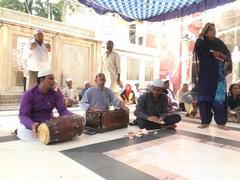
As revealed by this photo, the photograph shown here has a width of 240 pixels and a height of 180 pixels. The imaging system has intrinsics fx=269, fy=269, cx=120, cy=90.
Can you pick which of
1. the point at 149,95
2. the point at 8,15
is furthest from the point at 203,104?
the point at 8,15

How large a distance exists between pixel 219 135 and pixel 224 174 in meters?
1.56

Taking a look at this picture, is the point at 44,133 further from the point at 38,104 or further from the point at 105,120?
the point at 105,120

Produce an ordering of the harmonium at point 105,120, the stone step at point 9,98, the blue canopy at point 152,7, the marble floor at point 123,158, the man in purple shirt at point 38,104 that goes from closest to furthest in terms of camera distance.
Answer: the marble floor at point 123,158 → the man in purple shirt at point 38,104 → the harmonium at point 105,120 → the blue canopy at point 152,7 → the stone step at point 9,98

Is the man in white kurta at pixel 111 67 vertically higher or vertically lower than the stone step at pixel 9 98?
higher

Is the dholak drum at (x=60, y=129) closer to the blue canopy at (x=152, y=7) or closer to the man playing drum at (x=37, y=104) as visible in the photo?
the man playing drum at (x=37, y=104)

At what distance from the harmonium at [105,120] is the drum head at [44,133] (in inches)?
36.9

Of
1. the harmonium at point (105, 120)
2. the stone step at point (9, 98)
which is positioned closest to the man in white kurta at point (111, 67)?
the harmonium at point (105, 120)

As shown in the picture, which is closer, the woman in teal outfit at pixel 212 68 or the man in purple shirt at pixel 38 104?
the man in purple shirt at pixel 38 104

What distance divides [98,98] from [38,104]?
106 cm

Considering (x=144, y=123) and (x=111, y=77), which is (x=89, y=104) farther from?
(x=111, y=77)

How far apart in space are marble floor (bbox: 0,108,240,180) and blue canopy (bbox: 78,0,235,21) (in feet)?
6.65

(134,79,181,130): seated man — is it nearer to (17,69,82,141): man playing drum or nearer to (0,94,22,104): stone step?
(17,69,82,141): man playing drum

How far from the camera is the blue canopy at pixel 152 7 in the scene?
4098mm

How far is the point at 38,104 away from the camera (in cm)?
300
